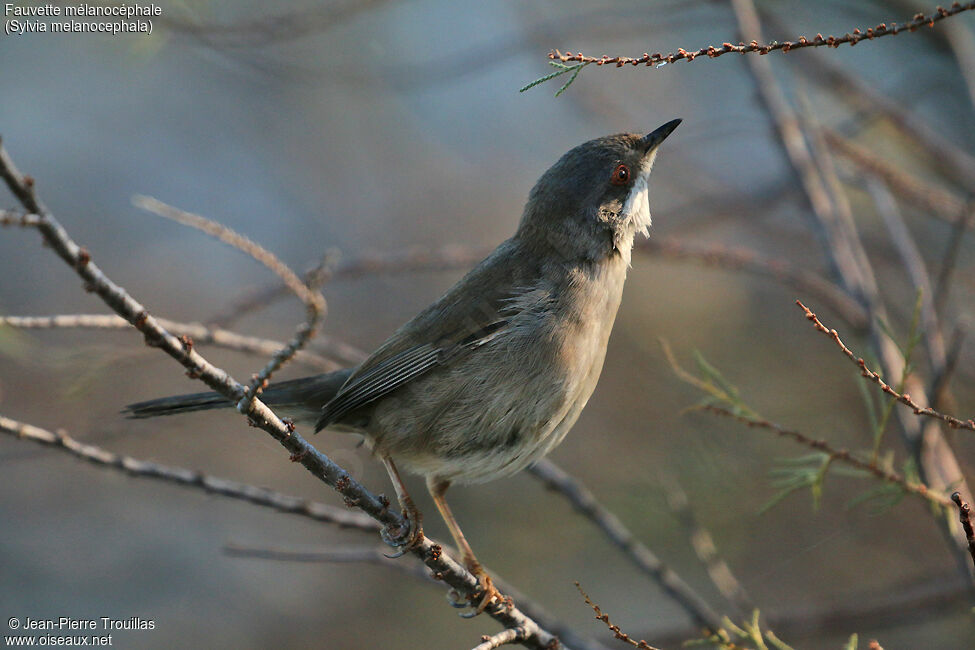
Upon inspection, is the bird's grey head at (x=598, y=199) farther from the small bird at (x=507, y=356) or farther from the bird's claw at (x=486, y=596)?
the bird's claw at (x=486, y=596)

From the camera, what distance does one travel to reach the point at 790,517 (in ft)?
21.7

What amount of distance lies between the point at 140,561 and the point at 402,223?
5.37m

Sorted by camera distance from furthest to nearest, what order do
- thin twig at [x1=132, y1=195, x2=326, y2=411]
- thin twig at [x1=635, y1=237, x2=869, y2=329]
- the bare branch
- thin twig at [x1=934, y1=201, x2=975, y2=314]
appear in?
the bare branch
thin twig at [x1=635, y1=237, x2=869, y2=329]
thin twig at [x1=934, y1=201, x2=975, y2=314]
thin twig at [x1=132, y1=195, x2=326, y2=411]

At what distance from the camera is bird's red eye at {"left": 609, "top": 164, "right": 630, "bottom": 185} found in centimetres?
420

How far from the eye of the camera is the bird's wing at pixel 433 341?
3.96 meters

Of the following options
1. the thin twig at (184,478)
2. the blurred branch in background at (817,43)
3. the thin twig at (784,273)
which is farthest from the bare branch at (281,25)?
the blurred branch in background at (817,43)

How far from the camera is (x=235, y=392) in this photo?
227cm

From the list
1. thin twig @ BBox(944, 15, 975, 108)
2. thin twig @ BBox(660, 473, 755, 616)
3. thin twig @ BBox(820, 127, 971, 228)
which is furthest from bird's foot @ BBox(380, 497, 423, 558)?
thin twig @ BBox(944, 15, 975, 108)

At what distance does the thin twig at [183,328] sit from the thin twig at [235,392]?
0.18 metres

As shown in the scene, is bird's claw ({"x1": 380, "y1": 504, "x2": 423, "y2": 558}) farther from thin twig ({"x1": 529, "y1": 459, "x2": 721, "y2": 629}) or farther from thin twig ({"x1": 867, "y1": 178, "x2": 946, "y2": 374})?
thin twig ({"x1": 867, "y1": 178, "x2": 946, "y2": 374})

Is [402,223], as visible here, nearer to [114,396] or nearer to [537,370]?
[114,396]

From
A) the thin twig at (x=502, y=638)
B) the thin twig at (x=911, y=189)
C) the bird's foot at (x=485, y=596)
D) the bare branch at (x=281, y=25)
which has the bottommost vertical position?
the thin twig at (x=502, y=638)

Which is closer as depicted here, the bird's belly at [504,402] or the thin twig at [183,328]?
the thin twig at [183,328]

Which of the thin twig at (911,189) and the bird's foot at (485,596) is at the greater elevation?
the thin twig at (911,189)
